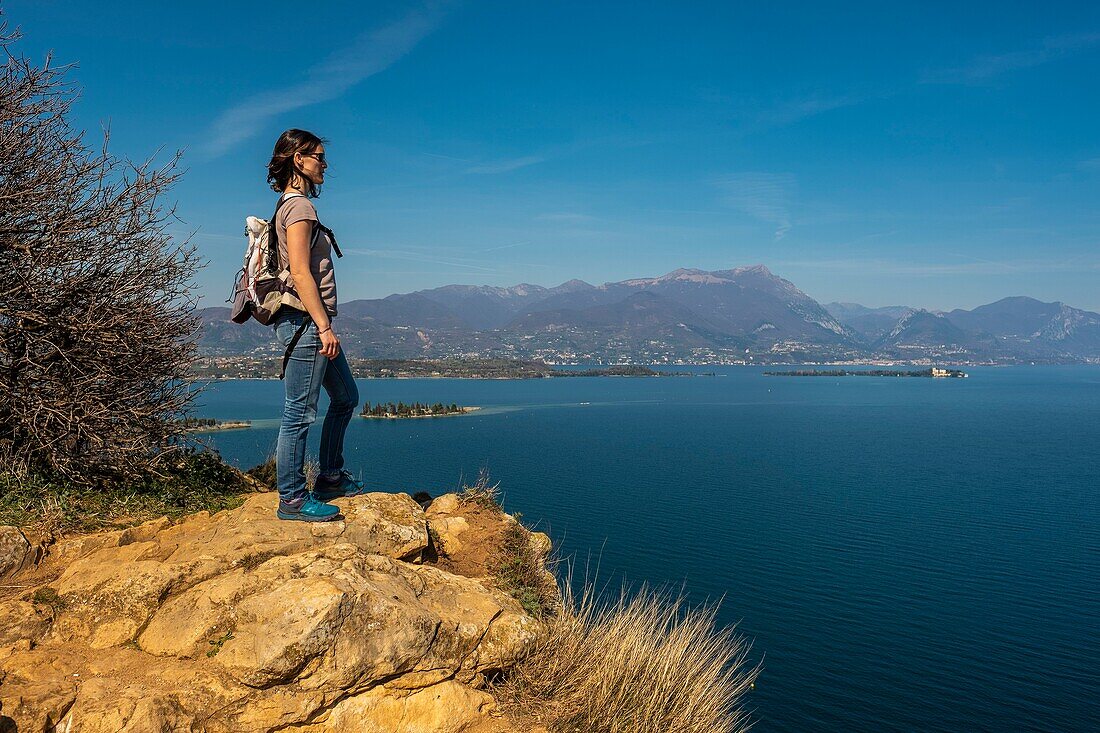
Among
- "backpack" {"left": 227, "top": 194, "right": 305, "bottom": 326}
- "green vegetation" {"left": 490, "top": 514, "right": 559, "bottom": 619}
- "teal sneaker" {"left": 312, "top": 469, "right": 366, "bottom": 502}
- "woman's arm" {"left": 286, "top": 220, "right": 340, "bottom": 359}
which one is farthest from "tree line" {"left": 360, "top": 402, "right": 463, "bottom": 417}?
"woman's arm" {"left": 286, "top": 220, "right": 340, "bottom": 359}

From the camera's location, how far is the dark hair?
16.5 ft

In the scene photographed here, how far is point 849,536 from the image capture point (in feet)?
118

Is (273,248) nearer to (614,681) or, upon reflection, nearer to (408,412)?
(614,681)

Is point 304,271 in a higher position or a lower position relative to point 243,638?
higher

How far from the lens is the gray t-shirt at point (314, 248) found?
15.7 ft

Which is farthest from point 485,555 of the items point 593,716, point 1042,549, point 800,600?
point 1042,549

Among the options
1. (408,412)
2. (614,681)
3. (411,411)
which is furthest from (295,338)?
(411,411)

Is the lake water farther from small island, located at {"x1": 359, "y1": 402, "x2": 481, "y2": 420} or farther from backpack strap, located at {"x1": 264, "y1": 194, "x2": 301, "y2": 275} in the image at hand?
small island, located at {"x1": 359, "y1": 402, "x2": 481, "y2": 420}

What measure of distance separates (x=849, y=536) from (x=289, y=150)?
37.9 meters

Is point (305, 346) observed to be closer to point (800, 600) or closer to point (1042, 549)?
point (800, 600)

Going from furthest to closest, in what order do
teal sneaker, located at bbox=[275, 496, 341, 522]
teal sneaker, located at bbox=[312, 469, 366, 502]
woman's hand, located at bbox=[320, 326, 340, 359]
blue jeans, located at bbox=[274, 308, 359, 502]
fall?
teal sneaker, located at bbox=[312, 469, 366, 502]
teal sneaker, located at bbox=[275, 496, 341, 522]
blue jeans, located at bbox=[274, 308, 359, 502]
woman's hand, located at bbox=[320, 326, 340, 359]

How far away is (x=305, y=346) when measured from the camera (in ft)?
16.5

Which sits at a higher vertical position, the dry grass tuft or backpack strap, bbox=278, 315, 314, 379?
backpack strap, bbox=278, 315, 314, 379

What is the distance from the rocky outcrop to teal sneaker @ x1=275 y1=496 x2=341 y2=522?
161 millimetres
